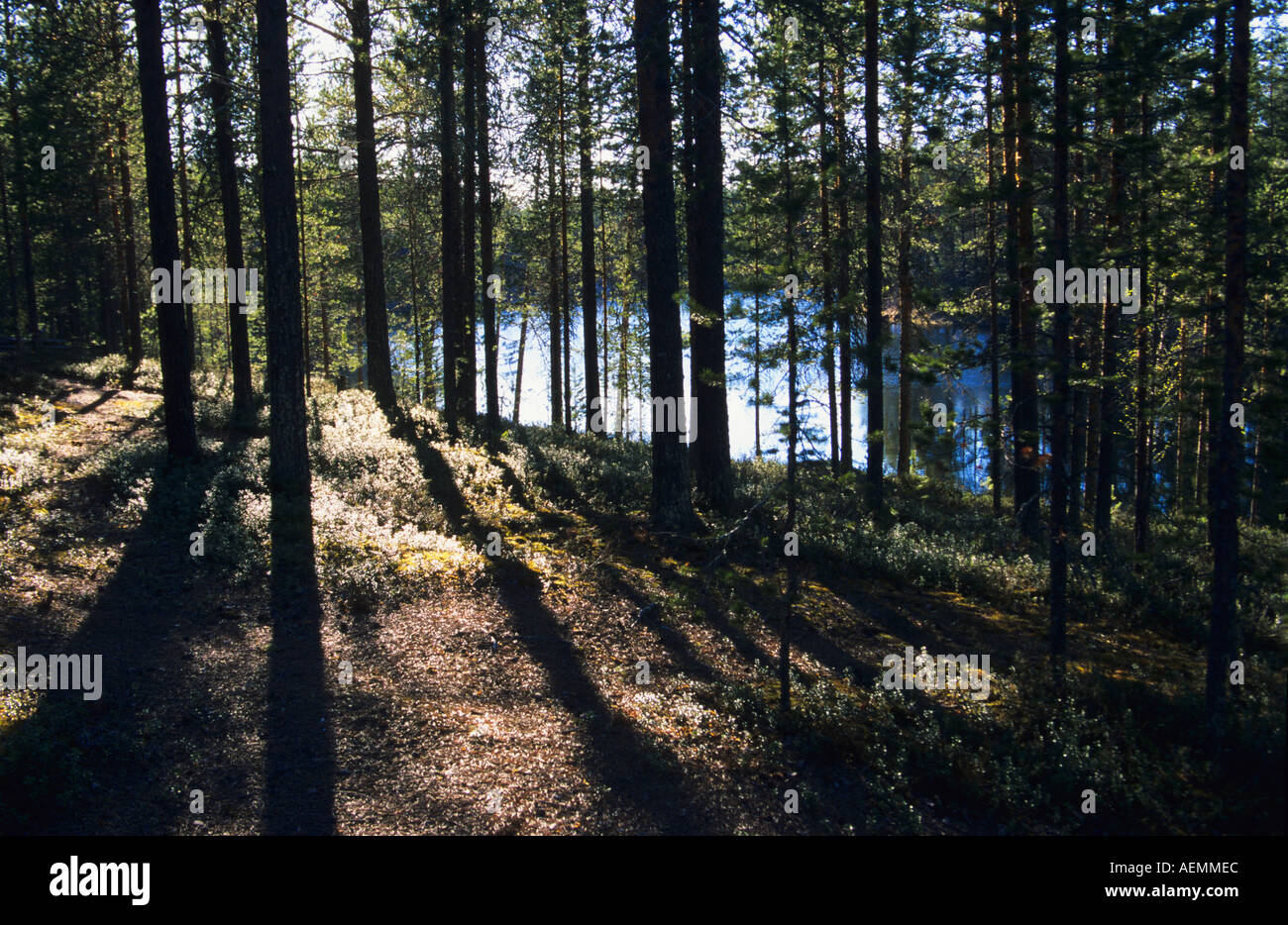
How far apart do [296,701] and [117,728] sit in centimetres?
147

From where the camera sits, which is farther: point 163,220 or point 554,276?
point 554,276

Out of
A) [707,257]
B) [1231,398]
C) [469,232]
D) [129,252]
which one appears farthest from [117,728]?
[129,252]

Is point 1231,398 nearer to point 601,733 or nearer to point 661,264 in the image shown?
point 601,733

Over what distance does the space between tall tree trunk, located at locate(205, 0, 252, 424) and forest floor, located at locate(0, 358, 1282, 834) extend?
6.97 metres

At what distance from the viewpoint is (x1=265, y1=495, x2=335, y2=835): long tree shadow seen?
5715mm

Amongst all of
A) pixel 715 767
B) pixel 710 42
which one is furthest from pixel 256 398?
pixel 715 767

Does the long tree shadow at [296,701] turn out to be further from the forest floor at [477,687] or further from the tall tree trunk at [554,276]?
the tall tree trunk at [554,276]

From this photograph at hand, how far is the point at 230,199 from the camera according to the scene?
18.3 meters

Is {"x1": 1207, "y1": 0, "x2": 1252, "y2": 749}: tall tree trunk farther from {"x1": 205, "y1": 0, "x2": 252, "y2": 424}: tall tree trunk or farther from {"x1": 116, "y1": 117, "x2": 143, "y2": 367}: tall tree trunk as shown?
{"x1": 116, "y1": 117, "x2": 143, "y2": 367}: tall tree trunk

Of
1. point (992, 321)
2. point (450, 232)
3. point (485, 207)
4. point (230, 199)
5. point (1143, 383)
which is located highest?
point (485, 207)

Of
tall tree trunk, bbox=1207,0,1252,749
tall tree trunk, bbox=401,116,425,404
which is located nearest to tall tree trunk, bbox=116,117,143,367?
tall tree trunk, bbox=401,116,425,404

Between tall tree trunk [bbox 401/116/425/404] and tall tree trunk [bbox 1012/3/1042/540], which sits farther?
tall tree trunk [bbox 401/116/425/404]

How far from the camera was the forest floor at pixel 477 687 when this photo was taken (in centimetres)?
595
